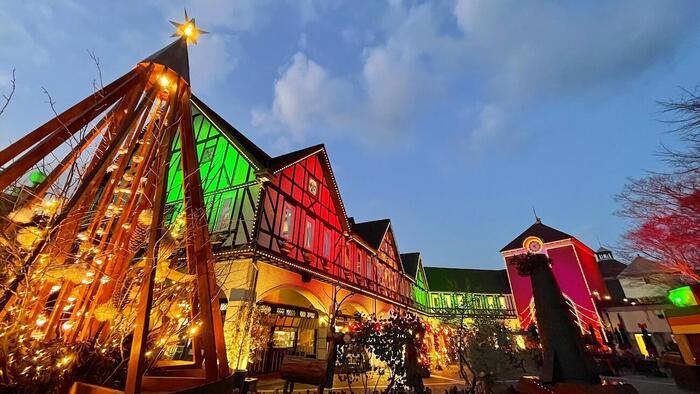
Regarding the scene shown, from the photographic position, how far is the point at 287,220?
12312mm

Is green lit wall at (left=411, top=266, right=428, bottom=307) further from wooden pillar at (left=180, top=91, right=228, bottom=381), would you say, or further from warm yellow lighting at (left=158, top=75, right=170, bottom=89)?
warm yellow lighting at (left=158, top=75, right=170, bottom=89)

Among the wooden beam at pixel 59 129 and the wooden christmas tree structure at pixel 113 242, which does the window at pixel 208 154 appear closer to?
the wooden christmas tree structure at pixel 113 242

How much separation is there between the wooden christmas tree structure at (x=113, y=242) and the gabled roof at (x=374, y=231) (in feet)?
56.3

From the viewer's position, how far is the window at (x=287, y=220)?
12.0m

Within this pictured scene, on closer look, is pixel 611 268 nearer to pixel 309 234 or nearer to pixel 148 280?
pixel 309 234

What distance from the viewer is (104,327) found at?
3.05 meters

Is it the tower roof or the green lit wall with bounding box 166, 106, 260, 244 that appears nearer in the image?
the tower roof

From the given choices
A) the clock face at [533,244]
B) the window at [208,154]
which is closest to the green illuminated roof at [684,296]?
the clock face at [533,244]

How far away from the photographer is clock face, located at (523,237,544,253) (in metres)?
25.5

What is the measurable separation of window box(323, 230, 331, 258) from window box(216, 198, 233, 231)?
505 centimetres

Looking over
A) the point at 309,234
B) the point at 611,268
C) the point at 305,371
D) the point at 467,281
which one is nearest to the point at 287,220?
the point at 309,234

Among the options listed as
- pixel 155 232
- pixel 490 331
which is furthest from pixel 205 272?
pixel 490 331

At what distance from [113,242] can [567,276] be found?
30.0 metres

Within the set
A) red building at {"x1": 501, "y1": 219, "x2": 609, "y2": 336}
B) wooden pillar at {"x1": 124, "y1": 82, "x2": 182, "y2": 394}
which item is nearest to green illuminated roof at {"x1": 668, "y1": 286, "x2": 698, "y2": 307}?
red building at {"x1": 501, "y1": 219, "x2": 609, "y2": 336}
